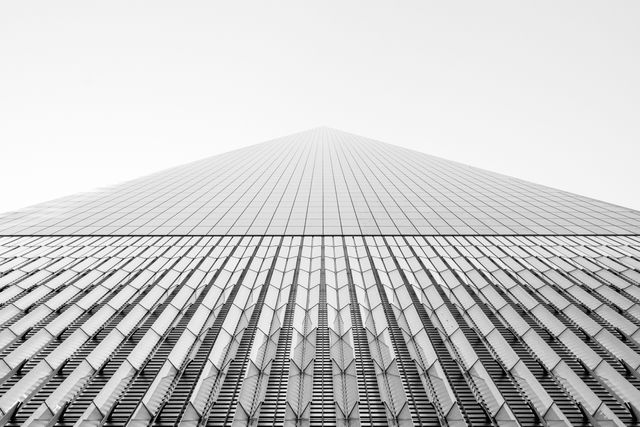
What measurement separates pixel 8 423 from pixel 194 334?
389 centimetres

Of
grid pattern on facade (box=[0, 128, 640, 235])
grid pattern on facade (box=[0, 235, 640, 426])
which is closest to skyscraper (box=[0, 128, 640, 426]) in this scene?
grid pattern on facade (box=[0, 235, 640, 426])

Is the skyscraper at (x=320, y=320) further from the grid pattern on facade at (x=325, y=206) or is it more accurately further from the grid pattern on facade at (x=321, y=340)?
the grid pattern on facade at (x=325, y=206)

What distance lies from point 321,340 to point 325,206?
56.7 ft

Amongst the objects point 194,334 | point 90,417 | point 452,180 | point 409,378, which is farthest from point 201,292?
point 452,180

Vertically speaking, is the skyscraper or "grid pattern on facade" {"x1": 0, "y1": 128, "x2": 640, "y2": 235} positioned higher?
"grid pattern on facade" {"x1": 0, "y1": 128, "x2": 640, "y2": 235}

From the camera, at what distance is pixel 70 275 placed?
13.4m

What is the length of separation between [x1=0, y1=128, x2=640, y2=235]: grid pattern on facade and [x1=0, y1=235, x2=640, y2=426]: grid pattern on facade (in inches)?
214

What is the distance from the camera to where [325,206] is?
26.2 metres

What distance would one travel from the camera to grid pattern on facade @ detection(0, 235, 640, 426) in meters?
6.96

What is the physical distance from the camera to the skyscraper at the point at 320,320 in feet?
23.2

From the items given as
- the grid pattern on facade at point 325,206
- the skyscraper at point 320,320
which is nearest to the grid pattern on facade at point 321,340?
the skyscraper at point 320,320

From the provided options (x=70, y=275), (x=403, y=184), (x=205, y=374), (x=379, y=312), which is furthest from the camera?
(x=403, y=184)

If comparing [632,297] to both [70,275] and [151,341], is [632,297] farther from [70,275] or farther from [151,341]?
[70,275]

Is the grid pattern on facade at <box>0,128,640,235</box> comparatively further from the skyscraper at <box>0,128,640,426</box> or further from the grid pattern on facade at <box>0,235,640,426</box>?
the grid pattern on facade at <box>0,235,640,426</box>
